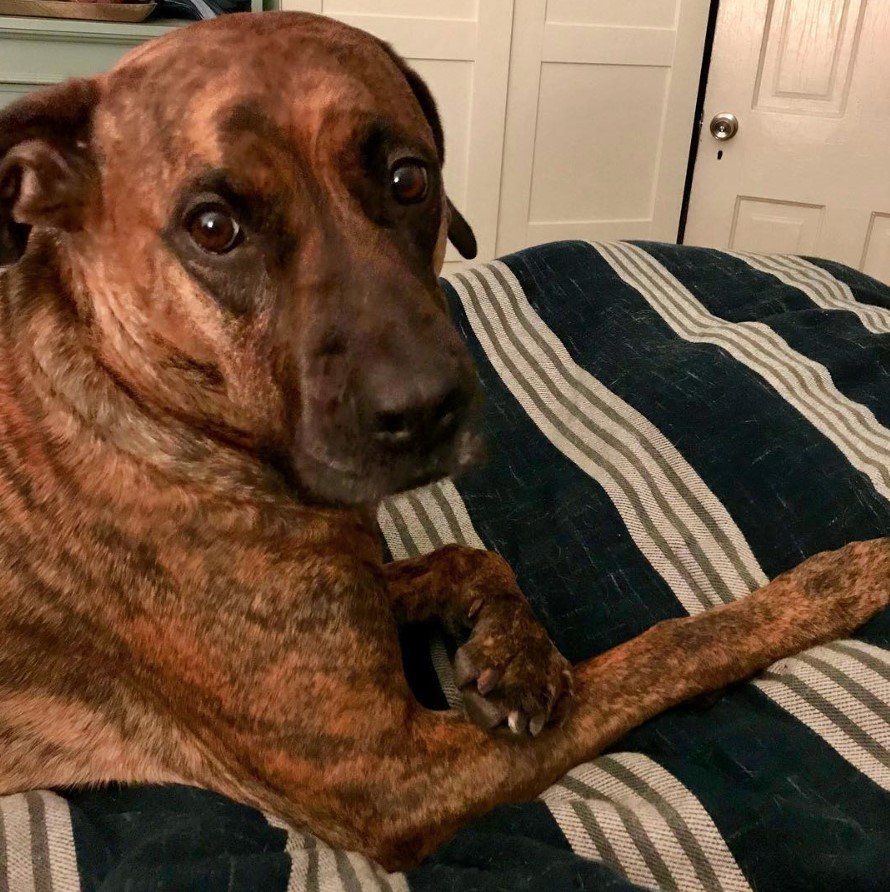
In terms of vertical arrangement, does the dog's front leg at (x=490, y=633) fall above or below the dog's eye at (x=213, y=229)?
below

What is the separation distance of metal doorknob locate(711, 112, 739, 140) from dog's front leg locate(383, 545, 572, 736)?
141 inches

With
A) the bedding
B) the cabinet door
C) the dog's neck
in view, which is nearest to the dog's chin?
the dog's neck

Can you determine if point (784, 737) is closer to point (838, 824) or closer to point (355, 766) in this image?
Answer: point (838, 824)

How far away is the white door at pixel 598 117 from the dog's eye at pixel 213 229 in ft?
11.2

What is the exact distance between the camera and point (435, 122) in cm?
155

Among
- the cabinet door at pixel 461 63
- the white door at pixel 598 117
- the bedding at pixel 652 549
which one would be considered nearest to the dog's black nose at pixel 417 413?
the bedding at pixel 652 549

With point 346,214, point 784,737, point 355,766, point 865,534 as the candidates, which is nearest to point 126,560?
point 355,766

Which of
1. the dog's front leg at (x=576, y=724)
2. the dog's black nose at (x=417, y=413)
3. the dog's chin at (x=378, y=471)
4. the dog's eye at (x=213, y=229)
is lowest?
the dog's front leg at (x=576, y=724)

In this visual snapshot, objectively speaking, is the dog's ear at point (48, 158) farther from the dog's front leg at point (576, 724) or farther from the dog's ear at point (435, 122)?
the dog's front leg at point (576, 724)

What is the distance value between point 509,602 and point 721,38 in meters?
3.85

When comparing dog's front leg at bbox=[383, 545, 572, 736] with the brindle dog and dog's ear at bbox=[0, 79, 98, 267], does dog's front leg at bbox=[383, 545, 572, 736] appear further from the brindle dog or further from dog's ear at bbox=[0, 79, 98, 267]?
dog's ear at bbox=[0, 79, 98, 267]

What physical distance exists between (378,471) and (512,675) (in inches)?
14.8

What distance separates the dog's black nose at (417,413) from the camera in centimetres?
107

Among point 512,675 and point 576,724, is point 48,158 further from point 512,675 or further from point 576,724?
point 576,724
